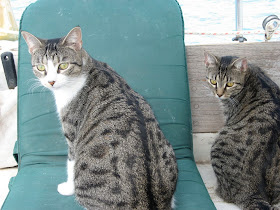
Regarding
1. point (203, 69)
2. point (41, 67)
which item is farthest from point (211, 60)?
point (41, 67)

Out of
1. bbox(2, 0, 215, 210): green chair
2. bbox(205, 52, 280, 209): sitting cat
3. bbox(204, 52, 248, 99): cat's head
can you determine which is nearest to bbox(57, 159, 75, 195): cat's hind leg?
bbox(2, 0, 215, 210): green chair

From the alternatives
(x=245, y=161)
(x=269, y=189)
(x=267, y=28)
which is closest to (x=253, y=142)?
(x=245, y=161)

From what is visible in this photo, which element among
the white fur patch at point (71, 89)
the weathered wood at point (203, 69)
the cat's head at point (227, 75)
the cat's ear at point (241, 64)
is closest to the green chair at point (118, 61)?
the weathered wood at point (203, 69)

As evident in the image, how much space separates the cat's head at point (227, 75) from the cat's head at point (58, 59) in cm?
93

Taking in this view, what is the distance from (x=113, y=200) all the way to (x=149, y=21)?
154 cm

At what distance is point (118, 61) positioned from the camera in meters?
2.28

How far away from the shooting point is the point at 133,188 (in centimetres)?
128

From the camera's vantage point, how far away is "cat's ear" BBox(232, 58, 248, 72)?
6.40 ft

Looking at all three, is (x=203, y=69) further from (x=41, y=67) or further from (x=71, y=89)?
(x=41, y=67)

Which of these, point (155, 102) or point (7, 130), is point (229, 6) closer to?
point (155, 102)

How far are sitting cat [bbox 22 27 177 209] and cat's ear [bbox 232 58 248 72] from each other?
0.76 metres

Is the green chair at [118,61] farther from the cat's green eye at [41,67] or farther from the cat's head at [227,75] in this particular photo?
the cat's green eye at [41,67]

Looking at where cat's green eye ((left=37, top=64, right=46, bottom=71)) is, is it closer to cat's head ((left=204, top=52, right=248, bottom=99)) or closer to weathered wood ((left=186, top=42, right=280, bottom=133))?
cat's head ((left=204, top=52, right=248, bottom=99))

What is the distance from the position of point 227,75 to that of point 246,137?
1.55 ft
